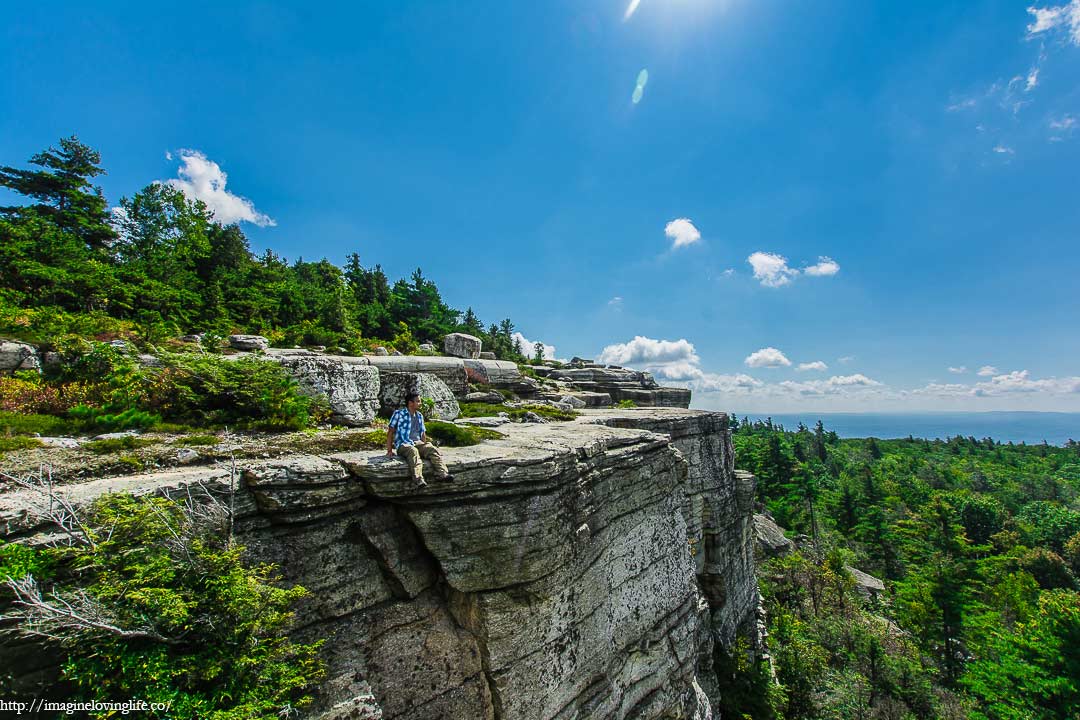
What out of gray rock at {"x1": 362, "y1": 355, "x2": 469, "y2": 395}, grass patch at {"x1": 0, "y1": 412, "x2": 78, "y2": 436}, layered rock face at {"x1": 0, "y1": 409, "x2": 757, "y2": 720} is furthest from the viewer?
gray rock at {"x1": 362, "y1": 355, "x2": 469, "y2": 395}

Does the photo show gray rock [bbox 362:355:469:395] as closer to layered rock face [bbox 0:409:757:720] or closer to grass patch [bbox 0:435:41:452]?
layered rock face [bbox 0:409:757:720]

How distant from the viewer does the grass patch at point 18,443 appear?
17.0ft

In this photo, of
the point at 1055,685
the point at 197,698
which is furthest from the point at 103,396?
the point at 1055,685

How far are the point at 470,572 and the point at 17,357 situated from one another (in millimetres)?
10749

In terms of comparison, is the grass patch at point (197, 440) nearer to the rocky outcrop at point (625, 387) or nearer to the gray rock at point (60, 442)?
the gray rock at point (60, 442)

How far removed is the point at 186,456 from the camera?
18.8ft

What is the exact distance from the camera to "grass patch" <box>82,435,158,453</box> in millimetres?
5551

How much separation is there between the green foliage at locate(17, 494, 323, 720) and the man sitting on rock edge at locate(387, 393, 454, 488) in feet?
7.00

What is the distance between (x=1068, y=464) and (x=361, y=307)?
158m

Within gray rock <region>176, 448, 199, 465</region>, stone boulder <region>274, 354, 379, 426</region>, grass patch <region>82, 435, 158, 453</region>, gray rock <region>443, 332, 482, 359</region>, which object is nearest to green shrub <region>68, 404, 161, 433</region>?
grass patch <region>82, 435, 158, 453</region>

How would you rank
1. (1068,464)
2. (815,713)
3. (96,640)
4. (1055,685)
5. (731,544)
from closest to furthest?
(96,640) < (1055,685) < (815,713) < (731,544) < (1068,464)

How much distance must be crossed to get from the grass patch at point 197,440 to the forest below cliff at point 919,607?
1993cm

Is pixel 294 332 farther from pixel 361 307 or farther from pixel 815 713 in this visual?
pixel 815 713

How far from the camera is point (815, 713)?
55.2 feet
